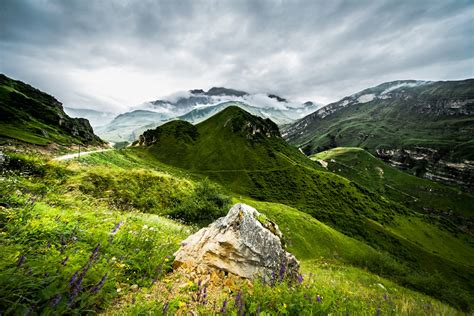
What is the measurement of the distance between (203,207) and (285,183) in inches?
4072

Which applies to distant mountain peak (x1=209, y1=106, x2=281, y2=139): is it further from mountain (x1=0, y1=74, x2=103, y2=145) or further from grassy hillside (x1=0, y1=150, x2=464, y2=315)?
grassy hillside (x1=0, y1=150, x2=464, y2=315)

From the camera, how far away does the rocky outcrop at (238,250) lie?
293 inches

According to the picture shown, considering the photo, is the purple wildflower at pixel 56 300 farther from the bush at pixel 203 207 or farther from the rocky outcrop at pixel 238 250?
the bush at pixel 203 207

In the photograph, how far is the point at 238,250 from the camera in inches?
317

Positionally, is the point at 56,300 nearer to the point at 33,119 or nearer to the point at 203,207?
the point at 203,207

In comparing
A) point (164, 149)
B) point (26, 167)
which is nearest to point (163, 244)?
point (26, 167)

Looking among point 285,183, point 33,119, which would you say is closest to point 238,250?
point 285,183

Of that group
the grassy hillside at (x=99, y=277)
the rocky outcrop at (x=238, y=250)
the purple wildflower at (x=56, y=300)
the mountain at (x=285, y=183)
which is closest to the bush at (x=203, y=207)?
the grassy hillside at (x=99, y=277)

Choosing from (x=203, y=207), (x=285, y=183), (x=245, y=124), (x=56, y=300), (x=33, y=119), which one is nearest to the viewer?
(x=56, y=300)

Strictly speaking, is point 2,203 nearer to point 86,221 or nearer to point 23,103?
point 86,221

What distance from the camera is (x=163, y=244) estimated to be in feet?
25.0

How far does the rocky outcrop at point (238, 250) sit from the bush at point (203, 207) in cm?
1103

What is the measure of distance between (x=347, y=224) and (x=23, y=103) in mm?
183893

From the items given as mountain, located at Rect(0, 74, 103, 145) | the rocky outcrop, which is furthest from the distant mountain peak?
the rocky outcrop
